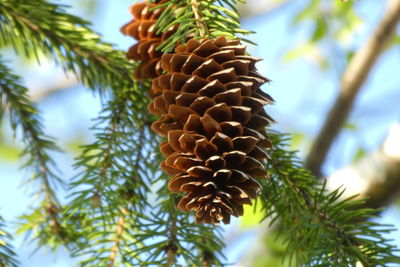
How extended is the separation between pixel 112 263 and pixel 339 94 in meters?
1.61

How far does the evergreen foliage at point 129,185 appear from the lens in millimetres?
849

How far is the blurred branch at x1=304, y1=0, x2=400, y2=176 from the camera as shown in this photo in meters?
2.29

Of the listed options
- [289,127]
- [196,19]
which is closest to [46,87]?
[289,127]

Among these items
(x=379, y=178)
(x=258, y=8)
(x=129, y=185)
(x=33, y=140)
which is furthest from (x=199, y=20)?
(x=258, y=8)

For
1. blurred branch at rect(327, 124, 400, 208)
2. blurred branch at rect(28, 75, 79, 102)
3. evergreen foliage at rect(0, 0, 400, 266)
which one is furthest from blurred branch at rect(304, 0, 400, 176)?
blurred branch at rect(28, 75, 79, 102)

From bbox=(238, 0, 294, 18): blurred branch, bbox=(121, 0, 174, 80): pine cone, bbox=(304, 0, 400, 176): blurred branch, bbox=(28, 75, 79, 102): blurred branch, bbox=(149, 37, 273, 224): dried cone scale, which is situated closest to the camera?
bbox=(149, 37, 273, 224): dried cone scale

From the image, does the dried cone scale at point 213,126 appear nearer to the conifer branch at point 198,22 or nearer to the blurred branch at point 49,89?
the conifer branch at point 198,22

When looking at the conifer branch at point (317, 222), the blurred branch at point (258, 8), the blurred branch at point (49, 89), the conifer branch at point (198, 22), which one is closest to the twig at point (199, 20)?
the conifer branch at point (198, 22)

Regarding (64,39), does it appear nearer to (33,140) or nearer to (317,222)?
(33,140)

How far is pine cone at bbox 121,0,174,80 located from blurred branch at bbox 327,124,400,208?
4.47ft

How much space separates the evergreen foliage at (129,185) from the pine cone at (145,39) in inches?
1.5

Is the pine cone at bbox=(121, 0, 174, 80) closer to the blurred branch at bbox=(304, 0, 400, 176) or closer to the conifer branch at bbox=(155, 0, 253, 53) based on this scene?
the conifer branch at bbox=(155, 0, 253, 53)

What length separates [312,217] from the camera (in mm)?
845

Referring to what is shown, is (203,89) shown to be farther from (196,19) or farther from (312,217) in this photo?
(312,217)
